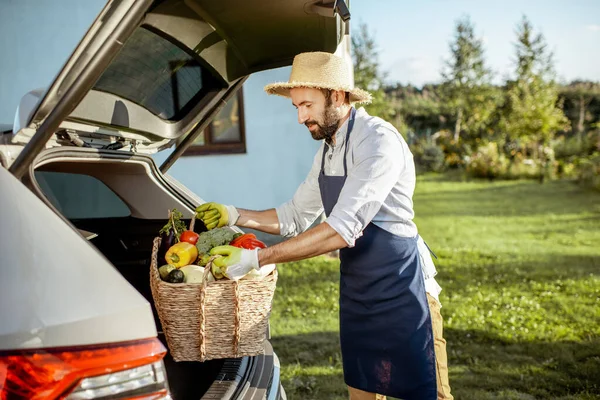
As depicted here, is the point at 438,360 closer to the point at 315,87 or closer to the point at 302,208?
the point at 302,208

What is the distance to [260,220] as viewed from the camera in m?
2.98

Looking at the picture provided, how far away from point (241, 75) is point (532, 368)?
310cm

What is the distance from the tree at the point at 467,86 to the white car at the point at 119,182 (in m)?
23.6

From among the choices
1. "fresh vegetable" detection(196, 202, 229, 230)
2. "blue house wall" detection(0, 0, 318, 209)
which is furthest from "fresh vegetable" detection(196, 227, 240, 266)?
"blue house wall" detection(0, 0, 318, 209)

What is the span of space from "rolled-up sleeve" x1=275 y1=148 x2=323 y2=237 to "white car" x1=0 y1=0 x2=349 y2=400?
419mm

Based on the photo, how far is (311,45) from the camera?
2730mm

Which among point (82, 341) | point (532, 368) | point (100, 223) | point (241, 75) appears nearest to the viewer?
point (82, 341)

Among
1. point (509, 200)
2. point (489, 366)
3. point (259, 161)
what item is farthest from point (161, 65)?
point (509, 200)

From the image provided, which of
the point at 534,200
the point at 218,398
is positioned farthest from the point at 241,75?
the point at 534,200

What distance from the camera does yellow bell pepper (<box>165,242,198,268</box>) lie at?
7.00ft

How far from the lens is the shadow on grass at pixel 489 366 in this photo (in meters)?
4.20

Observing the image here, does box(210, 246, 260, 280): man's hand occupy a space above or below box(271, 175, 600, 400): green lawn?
above

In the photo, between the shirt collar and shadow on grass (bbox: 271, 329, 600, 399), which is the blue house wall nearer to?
shadow on grass (bbox: 271, 329, 600, 399)

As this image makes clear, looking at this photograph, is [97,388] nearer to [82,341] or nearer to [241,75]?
[82,341]
